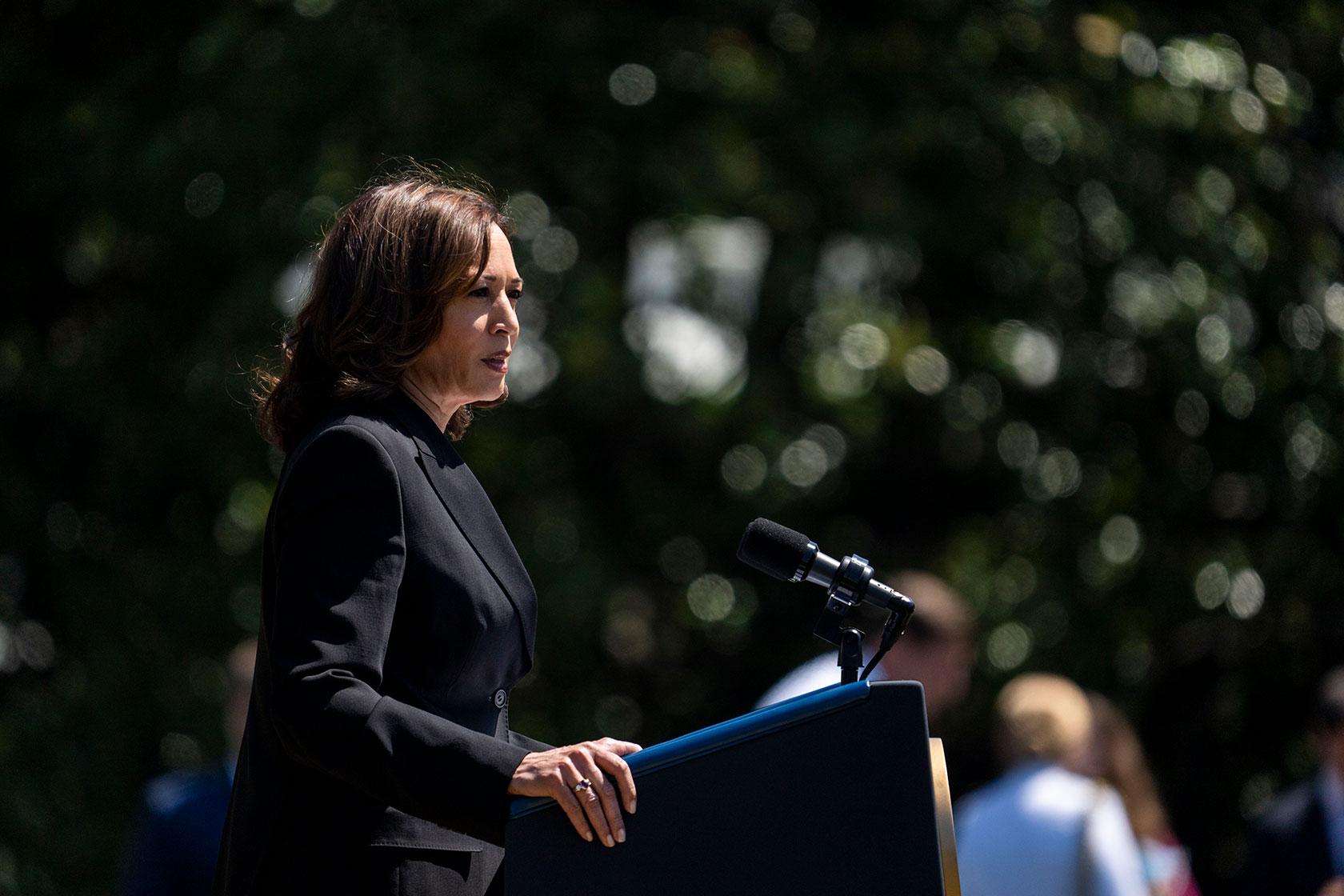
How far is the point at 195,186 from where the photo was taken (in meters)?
5.60

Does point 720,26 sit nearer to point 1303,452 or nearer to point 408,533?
point 1303,452

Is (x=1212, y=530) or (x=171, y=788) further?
(x=1212, y=530)

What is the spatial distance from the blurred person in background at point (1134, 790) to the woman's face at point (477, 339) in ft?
11.5

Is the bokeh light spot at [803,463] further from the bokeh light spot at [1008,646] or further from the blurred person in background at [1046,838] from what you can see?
the blurred person in background at [1046,838]

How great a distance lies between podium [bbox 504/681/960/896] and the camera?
1.49 m

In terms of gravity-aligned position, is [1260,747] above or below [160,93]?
below

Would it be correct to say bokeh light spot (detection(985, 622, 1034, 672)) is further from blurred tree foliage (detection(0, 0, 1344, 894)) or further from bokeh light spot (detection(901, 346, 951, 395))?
bokeh light spot (detection(901, 346, 951, 395))

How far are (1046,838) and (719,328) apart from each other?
9.44 ft

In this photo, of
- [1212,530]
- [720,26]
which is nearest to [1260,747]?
[1212,530]

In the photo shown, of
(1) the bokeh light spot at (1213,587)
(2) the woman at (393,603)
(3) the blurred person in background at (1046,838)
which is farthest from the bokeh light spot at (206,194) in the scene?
(1) the bokeh light spot at (1213,587)

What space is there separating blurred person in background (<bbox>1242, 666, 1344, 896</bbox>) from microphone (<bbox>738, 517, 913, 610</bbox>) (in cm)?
341

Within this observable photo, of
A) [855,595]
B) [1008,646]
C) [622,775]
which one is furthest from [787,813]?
[1008,646]

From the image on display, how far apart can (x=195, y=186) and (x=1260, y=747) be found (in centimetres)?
540

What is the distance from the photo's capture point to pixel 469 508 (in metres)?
1.81
